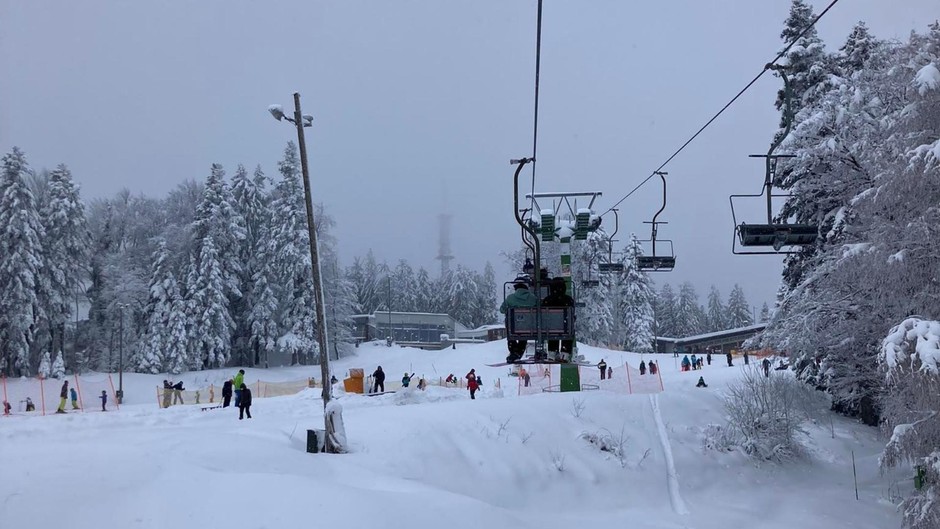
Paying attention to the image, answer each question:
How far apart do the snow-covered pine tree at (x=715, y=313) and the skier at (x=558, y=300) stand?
390 feet

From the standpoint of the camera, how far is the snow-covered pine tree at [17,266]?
4484cm

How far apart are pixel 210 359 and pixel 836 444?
43.4 m

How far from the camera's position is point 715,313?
135 metres

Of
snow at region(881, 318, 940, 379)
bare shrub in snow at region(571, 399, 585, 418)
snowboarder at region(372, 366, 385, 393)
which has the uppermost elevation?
snow at region(881, 318, 940, 379)

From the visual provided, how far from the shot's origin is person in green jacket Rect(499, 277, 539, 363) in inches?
712

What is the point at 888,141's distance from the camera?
16438 millimetres

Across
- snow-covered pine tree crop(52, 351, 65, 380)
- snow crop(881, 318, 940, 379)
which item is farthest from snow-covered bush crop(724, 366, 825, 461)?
snow-covered pine tree crop(52, 351, 65, 380)

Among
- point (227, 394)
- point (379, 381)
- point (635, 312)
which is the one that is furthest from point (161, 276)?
point (635, 312)

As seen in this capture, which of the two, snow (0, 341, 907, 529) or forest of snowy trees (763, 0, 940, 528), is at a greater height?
forest of snowy trees (763, 0, 940, 528)

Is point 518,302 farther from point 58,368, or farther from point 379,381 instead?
point 58,368

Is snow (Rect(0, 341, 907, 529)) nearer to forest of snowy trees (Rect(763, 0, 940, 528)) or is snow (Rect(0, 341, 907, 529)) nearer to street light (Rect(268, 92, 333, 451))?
street light (Rect(268, 92, 333, 451))

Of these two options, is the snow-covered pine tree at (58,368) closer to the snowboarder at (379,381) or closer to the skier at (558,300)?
the snowboarder at (379,381)

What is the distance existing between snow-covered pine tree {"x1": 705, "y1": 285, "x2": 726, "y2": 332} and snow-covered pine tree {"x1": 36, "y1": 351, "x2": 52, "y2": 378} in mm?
111336

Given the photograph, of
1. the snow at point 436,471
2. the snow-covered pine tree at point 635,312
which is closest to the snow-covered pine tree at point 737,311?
the snow-covered pine tree at point 635,312
